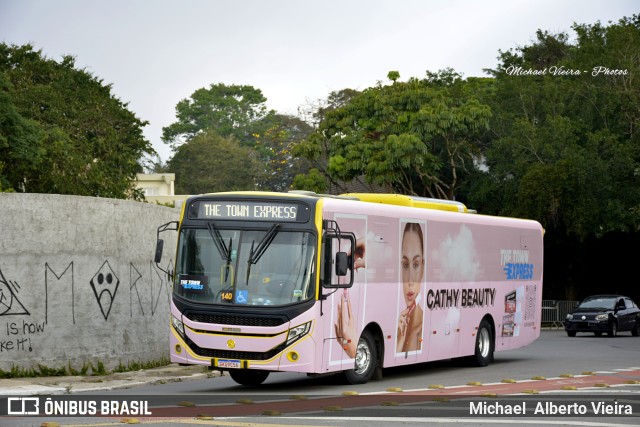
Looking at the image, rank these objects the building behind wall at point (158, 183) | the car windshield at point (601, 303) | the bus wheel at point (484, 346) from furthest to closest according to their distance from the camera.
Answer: the building behind wall at point (158, 183) → the car windshield at point (601, 303) → the bus wheel at point (484, 346)

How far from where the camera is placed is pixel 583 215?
47938 mm

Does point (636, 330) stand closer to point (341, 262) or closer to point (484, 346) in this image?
point (484, 346)

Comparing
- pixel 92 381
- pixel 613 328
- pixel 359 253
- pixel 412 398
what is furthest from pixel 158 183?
pixel 412 398

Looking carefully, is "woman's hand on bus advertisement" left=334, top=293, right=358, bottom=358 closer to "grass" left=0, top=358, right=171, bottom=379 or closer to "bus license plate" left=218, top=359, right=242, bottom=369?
"bus license plate" left=218, top=359, right=242, bottom=369

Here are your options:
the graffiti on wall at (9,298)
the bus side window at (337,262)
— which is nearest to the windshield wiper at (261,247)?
the bus side window at (337,262)

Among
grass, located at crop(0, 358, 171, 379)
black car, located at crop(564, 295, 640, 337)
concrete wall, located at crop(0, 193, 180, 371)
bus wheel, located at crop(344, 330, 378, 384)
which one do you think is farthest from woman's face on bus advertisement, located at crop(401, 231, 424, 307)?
black car, located at crop(564, 295, 640, 337)

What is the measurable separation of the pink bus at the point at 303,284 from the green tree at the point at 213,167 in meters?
81.4

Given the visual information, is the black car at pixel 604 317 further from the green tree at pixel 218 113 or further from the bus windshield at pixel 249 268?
the green tree at pixel 218 113

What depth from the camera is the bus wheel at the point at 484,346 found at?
74.3ft

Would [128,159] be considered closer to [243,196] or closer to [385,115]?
[385,115]

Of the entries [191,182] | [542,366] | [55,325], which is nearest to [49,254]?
[55,325]

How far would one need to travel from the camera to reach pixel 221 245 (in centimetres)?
1698

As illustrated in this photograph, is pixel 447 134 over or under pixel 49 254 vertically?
over

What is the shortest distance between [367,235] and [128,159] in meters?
39.7
